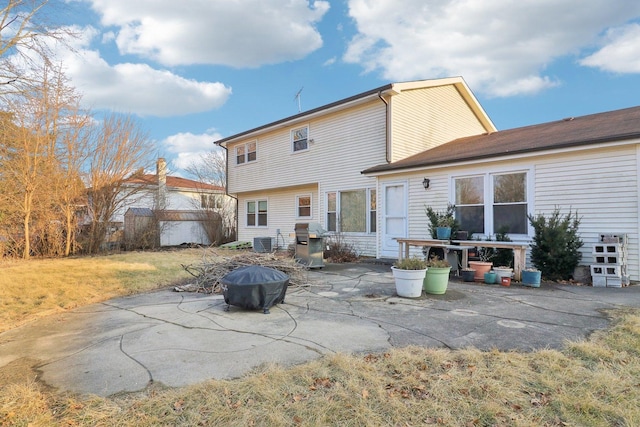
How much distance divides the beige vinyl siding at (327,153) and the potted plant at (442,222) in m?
2.94

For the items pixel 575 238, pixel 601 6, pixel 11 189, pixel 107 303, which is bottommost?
pixel 107 303

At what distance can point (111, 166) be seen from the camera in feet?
51.4

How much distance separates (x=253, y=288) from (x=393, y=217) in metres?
7.03

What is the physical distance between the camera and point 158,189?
1822 centimetres

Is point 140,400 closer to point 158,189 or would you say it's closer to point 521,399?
point 521,399

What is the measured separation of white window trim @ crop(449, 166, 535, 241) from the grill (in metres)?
3.81

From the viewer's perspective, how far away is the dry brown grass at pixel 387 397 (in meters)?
2.41

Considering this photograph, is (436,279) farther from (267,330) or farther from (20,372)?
(20,372)

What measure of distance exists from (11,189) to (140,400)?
44.7 ft

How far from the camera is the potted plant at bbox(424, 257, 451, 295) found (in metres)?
6.13

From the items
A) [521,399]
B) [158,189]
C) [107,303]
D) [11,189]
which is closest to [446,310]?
[521,399]

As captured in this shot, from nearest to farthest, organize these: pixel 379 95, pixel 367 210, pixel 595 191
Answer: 1. pixel 595 191
2. pixel 379 95
3. pixel 367 210

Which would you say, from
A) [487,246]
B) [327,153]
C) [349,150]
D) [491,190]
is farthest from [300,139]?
[487,246]

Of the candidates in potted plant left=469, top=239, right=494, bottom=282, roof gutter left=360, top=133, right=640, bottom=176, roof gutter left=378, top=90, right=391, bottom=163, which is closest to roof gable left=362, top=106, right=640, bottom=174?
roof gutter left=360, top=133, right=640, bottom=176
